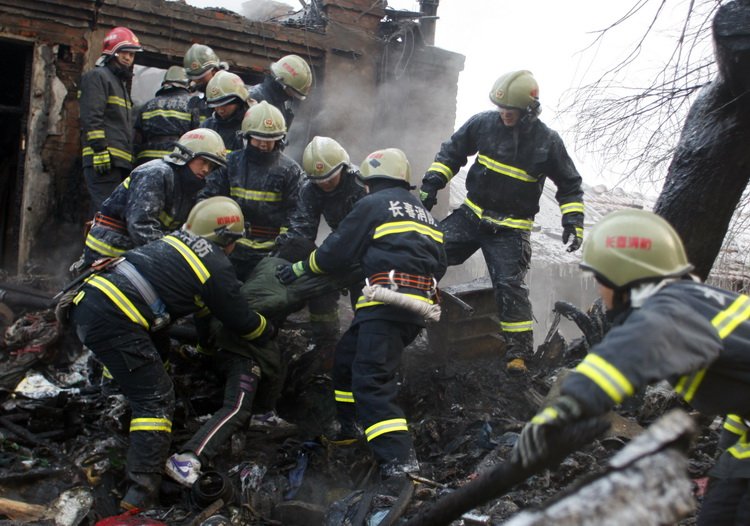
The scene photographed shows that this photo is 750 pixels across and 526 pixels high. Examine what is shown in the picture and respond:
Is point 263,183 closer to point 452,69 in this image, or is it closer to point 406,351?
point 406,351

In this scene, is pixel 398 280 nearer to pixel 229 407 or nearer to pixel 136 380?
pixel 229 407

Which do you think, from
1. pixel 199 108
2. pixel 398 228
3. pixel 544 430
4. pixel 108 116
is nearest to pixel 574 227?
pixel 398 228

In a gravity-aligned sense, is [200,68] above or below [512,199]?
above

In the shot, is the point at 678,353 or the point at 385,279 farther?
the point at 385,279

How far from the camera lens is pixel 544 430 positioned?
2.41 meters

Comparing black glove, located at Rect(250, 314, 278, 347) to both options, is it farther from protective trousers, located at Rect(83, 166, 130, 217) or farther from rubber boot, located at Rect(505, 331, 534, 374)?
protective trousers, located at Rect(83, 166, 130, 217)

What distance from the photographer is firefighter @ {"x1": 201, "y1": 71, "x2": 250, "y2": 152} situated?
21.4ft

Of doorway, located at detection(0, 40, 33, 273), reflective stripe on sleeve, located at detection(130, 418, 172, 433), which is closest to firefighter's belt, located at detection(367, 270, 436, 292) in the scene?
reflective stripe on sleeve, located at detection(130, 418, 172, 433)

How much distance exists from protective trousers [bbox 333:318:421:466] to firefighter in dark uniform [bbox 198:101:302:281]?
62.3 inches

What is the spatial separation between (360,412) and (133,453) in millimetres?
1448

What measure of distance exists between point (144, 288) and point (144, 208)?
931 mm

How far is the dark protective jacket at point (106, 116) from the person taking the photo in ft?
21.5

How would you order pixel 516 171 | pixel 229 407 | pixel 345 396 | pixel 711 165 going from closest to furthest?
1. pixel 711 165
2. pixel 229 407
3. pixel 345 396
4. pixel 516 171

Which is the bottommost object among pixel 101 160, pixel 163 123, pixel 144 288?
pixel 144 288
